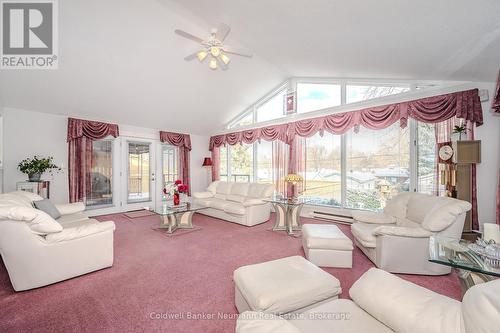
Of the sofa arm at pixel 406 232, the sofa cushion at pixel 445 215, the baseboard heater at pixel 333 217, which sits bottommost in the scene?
the baseboard heater at pixel 333 217

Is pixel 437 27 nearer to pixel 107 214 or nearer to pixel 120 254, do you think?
pixel 120 254

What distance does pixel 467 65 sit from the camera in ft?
9.04

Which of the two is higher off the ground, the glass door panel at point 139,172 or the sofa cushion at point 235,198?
the glass door panel at point 139,172

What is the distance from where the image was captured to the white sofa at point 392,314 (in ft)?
2.50

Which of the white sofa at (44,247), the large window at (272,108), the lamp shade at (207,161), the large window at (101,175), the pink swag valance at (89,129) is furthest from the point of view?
the lamp shade at (207,161)

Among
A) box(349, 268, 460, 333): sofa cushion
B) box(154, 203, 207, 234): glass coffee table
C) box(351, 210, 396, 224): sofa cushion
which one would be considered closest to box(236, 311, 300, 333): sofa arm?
box(349, 268, 460, 333): sofa cushion

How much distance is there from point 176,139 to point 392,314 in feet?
21.0

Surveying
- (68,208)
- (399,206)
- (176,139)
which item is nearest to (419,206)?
(399,206)

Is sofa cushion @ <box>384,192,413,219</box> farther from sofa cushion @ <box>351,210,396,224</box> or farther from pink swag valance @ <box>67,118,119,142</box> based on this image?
pink swag valance @ <box>67,118,119,142</box>

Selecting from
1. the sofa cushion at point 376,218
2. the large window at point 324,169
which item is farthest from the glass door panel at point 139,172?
the sofa cushion at point 376,218

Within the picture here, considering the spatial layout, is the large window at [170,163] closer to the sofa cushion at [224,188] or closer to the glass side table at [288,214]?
the sofa cushion at [224,188]

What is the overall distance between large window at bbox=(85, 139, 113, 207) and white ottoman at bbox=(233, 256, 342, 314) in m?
5.17

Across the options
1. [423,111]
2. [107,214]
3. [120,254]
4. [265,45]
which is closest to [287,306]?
[120,254]

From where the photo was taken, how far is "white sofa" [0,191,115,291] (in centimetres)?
197
